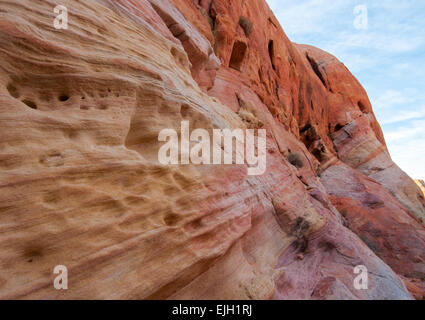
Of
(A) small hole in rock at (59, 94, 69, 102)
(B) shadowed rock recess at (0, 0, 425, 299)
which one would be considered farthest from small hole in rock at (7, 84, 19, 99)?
(A) small hole in rock at (59, 94, 69, 102)

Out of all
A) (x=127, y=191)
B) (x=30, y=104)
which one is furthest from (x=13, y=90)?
(x=127, y=191)

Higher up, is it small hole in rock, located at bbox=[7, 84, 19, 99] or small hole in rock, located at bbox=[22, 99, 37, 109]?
small hole in rock, located at bbox=[7, 84, 19, 99]

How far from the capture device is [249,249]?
17.1 ft

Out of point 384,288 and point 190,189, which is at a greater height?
point 190,189

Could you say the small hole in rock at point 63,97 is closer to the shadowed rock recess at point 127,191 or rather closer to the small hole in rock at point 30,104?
the shadowed rock recess at point 127,191

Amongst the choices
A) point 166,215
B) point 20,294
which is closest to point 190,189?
point 166,215

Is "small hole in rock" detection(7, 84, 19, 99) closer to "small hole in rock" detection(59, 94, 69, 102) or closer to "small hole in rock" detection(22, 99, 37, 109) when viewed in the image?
"small hole in rock" detection(22, 99, 37, 109)

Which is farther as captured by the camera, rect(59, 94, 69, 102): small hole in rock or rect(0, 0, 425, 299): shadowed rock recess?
rect(59, 94, 69, 102): small hole in rock

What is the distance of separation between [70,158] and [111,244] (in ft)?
3.44

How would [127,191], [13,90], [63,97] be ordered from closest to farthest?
[13,90] < [127,191] < [63,97]

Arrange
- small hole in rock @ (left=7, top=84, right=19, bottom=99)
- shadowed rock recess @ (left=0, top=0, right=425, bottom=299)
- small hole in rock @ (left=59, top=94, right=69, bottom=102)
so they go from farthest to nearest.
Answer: small hole in rock @ (left=59, top=94, right=69, bottom=102) → small hole in rock @ (left=7, top=84, right=19, bottom=99) → shadowed rock recess @ (left=0, top=0, right=425, bottom=299)

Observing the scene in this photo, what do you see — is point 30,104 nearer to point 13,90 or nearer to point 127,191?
point 13,90

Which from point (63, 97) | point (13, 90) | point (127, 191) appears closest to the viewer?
point (13, 90)

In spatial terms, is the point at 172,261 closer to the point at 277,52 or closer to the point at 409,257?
the point at 409,257
